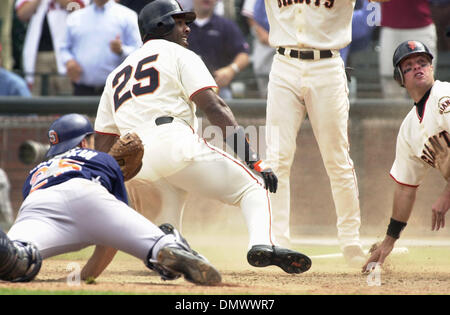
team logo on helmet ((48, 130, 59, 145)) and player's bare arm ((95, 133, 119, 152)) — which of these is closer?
team logo on helmet ((48, 130, 59, 145))

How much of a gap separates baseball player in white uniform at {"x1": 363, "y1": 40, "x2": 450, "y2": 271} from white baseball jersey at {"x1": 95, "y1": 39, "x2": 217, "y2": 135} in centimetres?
140

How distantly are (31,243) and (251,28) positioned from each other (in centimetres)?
652

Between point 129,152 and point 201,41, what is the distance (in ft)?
15.2

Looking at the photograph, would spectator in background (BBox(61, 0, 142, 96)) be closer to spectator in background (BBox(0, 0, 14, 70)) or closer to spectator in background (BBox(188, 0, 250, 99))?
spectator in background (BBox(188, 0, 250, 99))

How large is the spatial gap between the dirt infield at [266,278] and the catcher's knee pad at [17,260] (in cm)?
7

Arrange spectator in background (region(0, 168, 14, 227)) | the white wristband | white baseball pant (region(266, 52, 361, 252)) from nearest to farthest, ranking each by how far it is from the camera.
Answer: white baseball pant (region(266, 52, 361, 252)) < the white wristband < spectator in background (region(0, 168, 14, 227))

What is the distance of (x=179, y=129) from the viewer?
5.30 m

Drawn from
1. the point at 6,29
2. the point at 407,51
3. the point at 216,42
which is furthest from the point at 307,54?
the point at 6,29

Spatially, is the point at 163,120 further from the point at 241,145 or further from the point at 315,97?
the point at 315,97

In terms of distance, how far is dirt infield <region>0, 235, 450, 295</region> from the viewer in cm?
446

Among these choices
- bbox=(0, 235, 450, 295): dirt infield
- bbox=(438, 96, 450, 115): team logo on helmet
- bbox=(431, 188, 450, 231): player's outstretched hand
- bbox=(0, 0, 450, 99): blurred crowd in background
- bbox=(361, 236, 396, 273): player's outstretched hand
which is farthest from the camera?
bbox=(0, 0, 450, 99): blurred crowd in background

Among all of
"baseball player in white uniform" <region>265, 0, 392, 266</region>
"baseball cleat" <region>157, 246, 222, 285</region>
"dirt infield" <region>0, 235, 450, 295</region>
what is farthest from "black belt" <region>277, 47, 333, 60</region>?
"baseball cleat" <region>157, 246, 222, 285</region>
